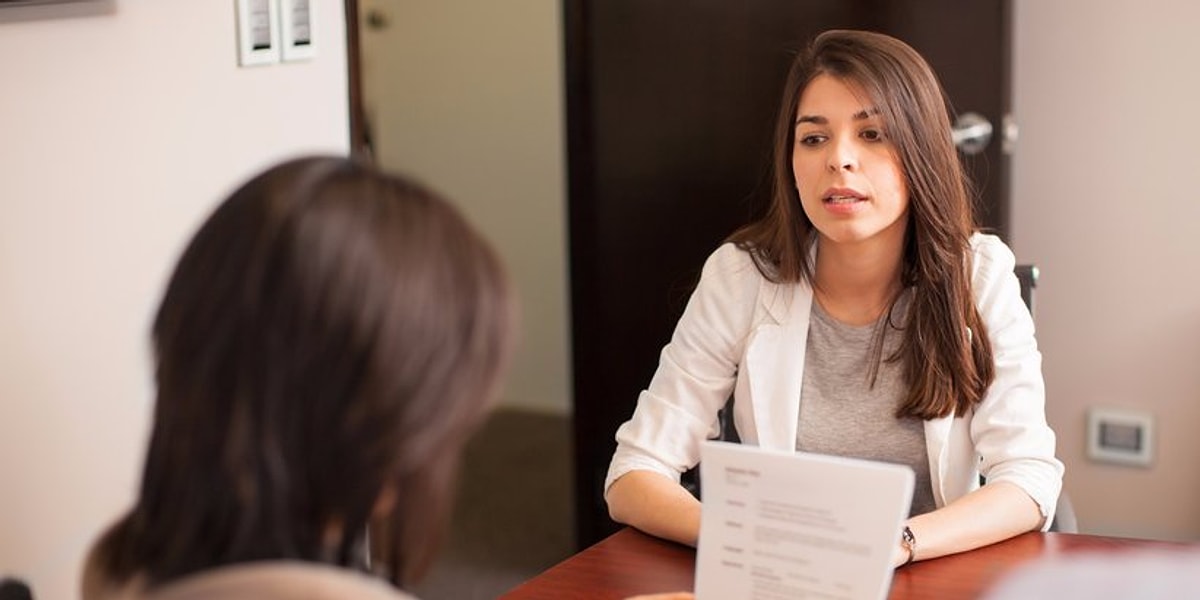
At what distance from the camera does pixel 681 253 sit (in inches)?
130

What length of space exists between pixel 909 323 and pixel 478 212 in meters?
3.14

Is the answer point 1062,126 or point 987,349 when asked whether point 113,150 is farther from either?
point 1062,126

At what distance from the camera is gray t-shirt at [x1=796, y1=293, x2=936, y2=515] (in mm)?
1979

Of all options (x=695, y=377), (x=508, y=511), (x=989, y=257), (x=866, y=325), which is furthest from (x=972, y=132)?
(x=508, y=511)

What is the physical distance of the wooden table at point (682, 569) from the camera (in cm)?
159

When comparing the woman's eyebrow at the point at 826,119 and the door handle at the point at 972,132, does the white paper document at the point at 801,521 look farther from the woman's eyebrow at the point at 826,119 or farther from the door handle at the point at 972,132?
the door handle at the point at 972,132

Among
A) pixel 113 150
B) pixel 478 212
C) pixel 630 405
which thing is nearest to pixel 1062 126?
pixel 630 405

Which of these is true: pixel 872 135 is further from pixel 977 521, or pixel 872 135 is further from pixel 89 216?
pixel 89 216

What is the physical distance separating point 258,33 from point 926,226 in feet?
3.74

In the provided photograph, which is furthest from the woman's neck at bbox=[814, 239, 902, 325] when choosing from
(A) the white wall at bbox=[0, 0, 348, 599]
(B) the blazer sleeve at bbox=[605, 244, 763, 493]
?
(A) the white wall at bbox=[0, 0, 348, 599]

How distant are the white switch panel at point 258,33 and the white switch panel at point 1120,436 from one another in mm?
1904

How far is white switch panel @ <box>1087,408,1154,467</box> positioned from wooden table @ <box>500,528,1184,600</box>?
1407 millimetres

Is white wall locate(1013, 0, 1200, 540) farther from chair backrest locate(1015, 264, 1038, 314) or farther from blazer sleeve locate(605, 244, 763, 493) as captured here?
blazer sleeve locate(605, 244, 763, 493)

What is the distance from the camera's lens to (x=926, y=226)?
6.52ft
